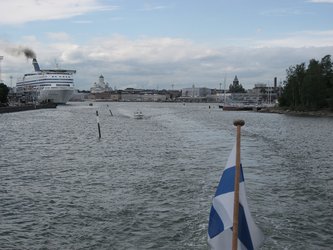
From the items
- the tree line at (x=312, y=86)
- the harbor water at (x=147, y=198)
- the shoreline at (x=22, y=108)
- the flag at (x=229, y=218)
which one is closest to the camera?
the flag at (x=229, y=218)

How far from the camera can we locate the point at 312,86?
145750 mm

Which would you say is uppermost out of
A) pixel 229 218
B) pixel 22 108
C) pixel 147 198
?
pixel 229 218

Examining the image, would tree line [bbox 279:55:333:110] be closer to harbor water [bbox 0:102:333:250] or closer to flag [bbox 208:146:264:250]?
harbor water [bbox 0:102:333:250]

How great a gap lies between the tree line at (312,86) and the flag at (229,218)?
145m

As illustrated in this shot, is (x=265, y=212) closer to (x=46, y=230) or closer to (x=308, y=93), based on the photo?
(x=46, y=230)

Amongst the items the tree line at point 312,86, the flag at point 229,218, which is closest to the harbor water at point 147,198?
the flag at point 229,218

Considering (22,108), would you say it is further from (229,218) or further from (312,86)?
(229,218)

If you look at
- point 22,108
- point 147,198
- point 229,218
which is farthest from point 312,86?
point 229,218

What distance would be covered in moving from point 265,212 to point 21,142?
38987mm

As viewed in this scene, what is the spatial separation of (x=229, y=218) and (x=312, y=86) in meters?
146

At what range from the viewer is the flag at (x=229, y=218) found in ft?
24.2

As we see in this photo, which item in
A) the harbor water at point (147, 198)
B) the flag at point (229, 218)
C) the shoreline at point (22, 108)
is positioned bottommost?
the shoreline at point (22, 108)

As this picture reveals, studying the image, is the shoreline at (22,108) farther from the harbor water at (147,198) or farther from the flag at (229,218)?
the flag at (229,218)

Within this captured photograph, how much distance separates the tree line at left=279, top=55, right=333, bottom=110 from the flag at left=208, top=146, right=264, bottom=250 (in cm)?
14530
